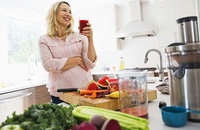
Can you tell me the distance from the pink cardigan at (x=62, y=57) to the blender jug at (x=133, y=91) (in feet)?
2.07

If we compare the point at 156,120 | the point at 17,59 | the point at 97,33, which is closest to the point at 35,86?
the point at 17,59

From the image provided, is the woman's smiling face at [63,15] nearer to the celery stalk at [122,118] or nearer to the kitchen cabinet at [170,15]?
the celery stalk at [122,118]

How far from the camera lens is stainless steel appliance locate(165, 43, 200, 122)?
1.98 ft

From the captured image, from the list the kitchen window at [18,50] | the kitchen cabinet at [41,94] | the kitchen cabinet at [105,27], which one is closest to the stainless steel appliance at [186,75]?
the kitchen cabinet at [41,94]

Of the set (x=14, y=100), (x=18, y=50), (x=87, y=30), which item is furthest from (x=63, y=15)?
(x=18, y=50)

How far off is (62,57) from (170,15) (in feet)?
8.39

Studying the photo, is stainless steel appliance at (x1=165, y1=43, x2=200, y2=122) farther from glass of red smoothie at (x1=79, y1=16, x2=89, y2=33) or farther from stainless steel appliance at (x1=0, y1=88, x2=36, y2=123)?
stainless steel appliance at (x1=0, y1=88, x2=36, y2=123)

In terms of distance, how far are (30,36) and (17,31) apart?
31 centimetres

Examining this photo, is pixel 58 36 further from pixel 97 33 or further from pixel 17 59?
pixel 97 33

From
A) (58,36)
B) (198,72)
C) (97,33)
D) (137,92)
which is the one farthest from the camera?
(97,33)

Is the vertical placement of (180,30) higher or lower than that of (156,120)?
higher

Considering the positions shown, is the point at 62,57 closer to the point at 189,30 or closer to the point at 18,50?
the point at 189,30

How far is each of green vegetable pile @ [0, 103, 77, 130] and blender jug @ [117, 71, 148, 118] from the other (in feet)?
0.83

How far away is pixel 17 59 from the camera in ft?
10.3
